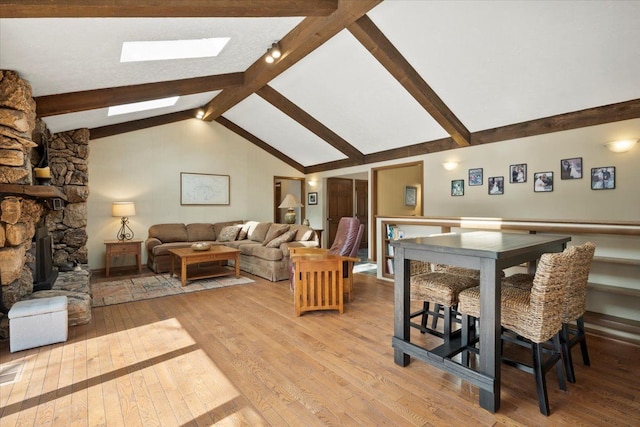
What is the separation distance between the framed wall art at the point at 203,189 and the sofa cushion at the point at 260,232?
133cm

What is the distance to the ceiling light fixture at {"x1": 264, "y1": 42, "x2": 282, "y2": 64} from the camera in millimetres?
4062

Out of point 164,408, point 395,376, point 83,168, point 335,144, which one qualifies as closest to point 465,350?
point 395,376

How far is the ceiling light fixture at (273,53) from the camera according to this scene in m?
4.06

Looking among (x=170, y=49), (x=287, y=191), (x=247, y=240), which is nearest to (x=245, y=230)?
(x=247, y=240)

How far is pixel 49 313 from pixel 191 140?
4.89m

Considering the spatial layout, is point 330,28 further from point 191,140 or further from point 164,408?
point 191,140

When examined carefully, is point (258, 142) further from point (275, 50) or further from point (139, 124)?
point (275, 50)

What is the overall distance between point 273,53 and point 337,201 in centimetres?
495

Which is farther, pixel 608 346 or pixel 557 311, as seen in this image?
pixel 608 346

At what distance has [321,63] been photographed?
451 cm

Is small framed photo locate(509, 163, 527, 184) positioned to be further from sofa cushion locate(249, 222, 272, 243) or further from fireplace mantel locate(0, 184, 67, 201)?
fireplace mantel locate(0, 184, 67, 201)

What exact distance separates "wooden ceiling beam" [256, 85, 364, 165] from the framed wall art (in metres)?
2.39

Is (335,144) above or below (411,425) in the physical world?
above

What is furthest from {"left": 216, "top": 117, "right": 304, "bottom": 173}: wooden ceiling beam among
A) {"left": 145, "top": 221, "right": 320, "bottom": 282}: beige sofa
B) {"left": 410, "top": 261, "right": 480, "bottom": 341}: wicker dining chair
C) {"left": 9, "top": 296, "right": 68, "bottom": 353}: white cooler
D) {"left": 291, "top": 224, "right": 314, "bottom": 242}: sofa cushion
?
{"left": 410, "top": 261, "right": 480, "bottom": 341}: wicker dining chair
